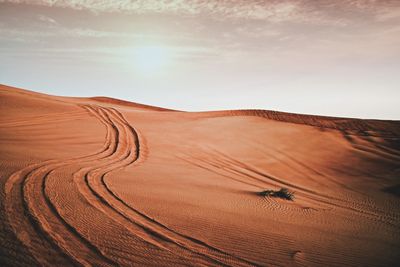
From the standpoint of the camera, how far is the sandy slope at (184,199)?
3.73 meters

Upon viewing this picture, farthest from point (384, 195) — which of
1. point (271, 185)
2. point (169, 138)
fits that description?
point (169, 138)

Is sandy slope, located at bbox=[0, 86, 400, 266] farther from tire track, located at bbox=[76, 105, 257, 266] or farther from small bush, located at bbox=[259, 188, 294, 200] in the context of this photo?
small bush, located at bbox=[259, 188, 294, 200]

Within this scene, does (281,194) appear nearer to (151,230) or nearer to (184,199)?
(184,199)

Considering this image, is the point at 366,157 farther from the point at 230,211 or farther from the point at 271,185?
the point at 230,211

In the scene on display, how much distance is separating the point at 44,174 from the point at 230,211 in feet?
13.5

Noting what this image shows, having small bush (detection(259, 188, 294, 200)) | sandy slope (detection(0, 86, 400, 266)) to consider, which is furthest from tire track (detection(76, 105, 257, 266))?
small bush (detection(259, 188, 294, 200))

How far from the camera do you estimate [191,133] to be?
14.8 metres

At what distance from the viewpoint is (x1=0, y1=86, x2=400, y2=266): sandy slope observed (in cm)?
373

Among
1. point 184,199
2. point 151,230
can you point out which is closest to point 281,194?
point 184,199

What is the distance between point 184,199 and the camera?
235 inches

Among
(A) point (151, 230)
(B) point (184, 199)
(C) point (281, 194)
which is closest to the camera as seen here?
(A) point (151, 230)

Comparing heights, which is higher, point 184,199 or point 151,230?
point 184,199

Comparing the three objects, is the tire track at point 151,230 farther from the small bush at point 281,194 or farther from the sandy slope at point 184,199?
the small bush at point 281,194

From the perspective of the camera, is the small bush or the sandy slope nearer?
the sandy slope
